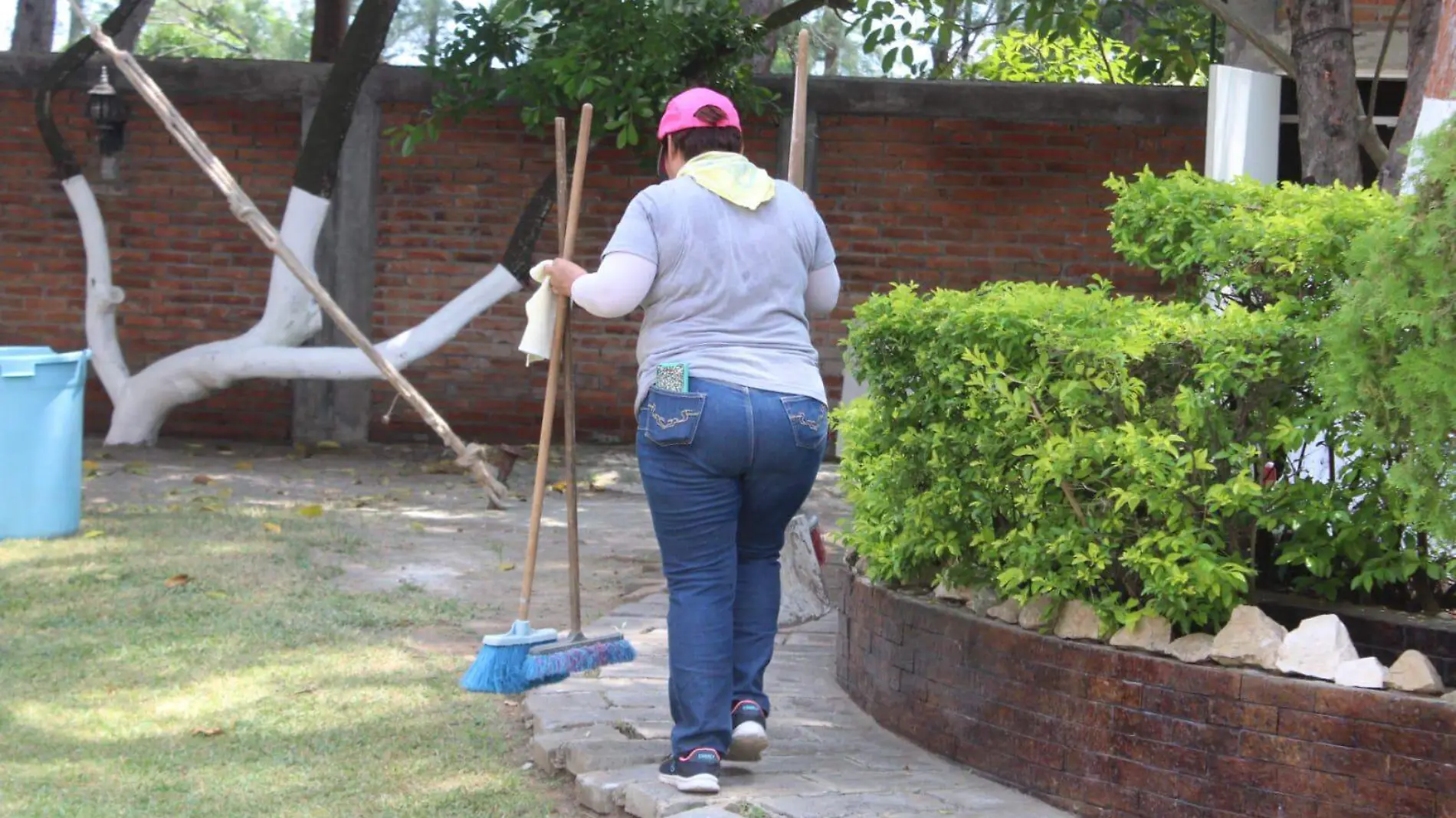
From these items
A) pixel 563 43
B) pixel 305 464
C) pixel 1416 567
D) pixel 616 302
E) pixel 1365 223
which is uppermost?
pixel 563 43

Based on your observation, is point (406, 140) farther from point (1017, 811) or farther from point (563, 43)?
point (1017, 811)

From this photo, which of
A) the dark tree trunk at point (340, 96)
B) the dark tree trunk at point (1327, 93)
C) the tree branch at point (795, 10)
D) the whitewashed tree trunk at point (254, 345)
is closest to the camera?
the dark tree trunk at point (1327, 93)

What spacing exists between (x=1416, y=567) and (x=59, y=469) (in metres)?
6.37

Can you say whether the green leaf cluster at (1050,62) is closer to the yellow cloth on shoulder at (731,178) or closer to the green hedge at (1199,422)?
the green hedge at (1199,422)

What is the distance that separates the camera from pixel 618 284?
13.1 ft

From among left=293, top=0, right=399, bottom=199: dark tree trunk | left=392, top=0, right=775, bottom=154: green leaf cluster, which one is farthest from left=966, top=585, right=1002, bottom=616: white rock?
left=293, top=0, right=399, bottom=199: dark tree trunk

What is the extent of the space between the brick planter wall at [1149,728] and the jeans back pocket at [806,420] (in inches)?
28.8

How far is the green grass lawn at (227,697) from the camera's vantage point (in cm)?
437

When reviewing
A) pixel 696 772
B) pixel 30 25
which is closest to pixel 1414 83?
pixel 696 772

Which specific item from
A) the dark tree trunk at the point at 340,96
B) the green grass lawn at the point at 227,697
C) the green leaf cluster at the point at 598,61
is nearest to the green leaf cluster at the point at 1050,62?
the green leaf cluster at the point at 598,61

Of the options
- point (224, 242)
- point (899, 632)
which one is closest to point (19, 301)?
point (224, 242)

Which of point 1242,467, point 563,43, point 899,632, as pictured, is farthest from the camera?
point 563,43

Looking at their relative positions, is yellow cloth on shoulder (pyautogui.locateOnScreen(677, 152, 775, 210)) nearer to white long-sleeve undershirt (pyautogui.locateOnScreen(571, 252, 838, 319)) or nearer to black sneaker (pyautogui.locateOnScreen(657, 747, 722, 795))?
white long-sleeve undershirt (pyautogui.locateOnScreen(571, 252, 838, 319))

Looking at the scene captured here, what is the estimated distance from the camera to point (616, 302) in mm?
4020
